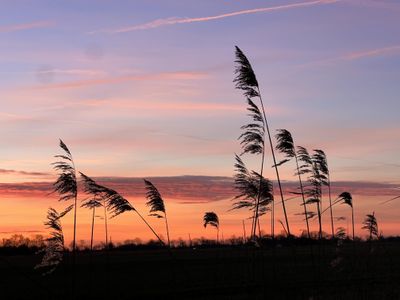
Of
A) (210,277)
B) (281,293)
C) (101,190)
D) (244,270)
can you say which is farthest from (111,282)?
(101,190)

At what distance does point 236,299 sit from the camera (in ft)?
57.6

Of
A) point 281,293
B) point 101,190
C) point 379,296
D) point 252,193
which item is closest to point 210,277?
point 281,293

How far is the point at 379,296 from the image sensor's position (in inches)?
596

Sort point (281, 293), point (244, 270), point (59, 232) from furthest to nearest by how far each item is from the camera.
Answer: point (244, 270) < point (281, 293) < point (59, 232)

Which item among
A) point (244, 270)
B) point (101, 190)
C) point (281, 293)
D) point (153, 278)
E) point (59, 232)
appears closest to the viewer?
point (101, 190)

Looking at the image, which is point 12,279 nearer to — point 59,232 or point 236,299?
point 236,299

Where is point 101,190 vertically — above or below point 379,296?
above

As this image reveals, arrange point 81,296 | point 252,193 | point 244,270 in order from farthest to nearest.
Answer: point 244,270
point 81,296
point 252,193

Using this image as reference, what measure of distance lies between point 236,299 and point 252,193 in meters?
5.82

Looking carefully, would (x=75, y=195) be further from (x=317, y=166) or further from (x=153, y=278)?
(x=153, y=278)

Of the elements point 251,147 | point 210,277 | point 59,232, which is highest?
point 251,147

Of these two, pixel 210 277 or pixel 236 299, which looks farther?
pixel 210 277

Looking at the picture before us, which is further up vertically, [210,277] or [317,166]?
[317,166]

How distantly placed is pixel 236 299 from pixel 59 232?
751 centimetres
